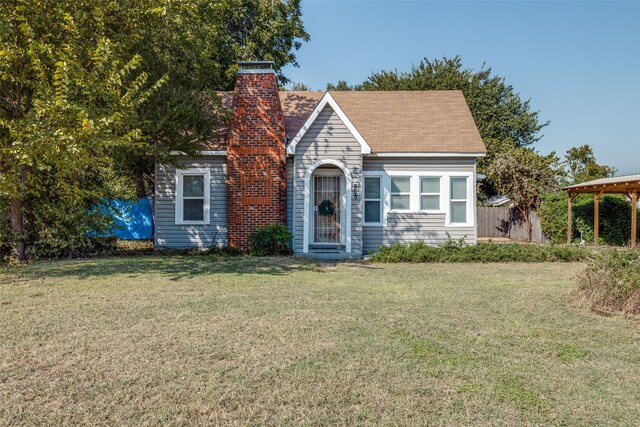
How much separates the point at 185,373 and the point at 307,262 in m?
7.85

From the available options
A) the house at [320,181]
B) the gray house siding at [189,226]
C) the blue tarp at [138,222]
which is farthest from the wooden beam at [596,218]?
the blue tarp at [138,222]

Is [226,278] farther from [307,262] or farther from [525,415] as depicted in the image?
[525,415]

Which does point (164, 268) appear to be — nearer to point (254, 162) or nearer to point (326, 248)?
point (254, 162)

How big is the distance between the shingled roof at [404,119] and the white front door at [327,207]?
1662mm

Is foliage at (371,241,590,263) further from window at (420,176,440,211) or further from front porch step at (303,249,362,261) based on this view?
window at (420,176,440,211)

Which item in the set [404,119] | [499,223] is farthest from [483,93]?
[404,119]

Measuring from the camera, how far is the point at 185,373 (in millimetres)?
3941

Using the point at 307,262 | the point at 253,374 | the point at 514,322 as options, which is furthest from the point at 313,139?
the point at 253,374

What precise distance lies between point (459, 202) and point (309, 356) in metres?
11.4

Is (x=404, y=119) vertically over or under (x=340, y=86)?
under

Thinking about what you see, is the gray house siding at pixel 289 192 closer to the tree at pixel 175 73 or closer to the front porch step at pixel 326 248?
the front porch step at pixel 326 248

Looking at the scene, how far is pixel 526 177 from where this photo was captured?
21.8 metres

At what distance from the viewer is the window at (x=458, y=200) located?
1459cm

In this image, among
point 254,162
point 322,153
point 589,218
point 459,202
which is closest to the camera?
point 322,153
